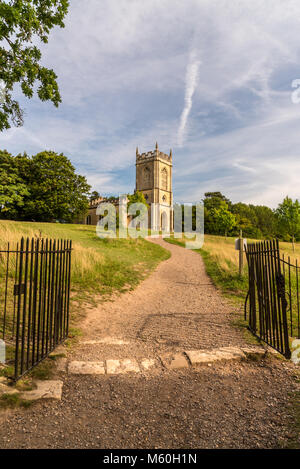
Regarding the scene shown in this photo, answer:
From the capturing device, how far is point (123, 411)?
8.86ft

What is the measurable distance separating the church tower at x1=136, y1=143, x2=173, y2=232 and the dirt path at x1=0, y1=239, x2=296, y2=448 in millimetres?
51693

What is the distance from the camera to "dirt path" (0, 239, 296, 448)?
2273 mm

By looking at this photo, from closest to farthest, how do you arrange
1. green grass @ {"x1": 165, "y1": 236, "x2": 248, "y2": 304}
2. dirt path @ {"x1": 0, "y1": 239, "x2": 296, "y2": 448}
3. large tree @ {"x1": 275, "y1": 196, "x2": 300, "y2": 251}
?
dirt path @ {"x1": 0, "y1": 239, "x2": 296, "y2": 448}
green grass @ {"x1": 165, "y1": 236, "x2": 248, "y2": 304}
large tree @ {"x1": 275, "y1": 196, "x2": 300, "y2": 251}

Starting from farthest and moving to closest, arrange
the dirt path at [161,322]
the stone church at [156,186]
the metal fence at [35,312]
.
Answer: the stone church at [156,186]
the dirt path at [161,322]
the metal fence at [35,312]

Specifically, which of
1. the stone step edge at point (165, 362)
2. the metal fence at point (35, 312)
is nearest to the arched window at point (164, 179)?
the metal fence at point (35, 312)

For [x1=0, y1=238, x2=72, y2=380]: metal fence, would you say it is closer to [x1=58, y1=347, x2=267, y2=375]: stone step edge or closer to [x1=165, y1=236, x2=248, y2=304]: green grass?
[x1=58, y1=347, x2=267, y2=375]: stone step edge

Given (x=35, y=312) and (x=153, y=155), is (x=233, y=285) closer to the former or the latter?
(x=35, y=312)

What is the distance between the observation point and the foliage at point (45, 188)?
1210 inches

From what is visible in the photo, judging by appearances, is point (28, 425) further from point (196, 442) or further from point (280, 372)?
point (280, 372)

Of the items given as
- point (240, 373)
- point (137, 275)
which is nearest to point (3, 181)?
point (137, 275)

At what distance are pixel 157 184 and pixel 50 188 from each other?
3182cm

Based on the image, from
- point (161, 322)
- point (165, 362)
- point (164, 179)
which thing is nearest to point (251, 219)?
point (164, 179)

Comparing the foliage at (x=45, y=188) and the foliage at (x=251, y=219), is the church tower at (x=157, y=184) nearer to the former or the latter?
the foliage at (x=251, y=219)

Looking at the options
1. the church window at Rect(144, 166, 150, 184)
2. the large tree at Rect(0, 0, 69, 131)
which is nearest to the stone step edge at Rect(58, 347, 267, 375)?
the large tree at Rect(0, 0, 69, 131)
